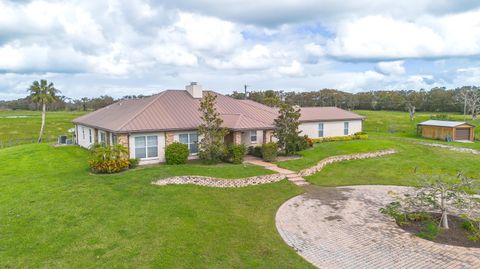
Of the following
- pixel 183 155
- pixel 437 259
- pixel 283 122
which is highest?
pixel 283 122

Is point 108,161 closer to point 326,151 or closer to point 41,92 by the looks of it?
point 326,151

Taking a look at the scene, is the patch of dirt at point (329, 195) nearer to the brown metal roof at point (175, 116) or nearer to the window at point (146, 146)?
the brown metal roof at point (175, 116)

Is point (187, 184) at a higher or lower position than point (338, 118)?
lower

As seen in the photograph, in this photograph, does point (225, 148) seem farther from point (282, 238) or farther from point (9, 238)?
point (9, 238)

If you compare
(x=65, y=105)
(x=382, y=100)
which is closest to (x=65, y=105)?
(x=65, y=105)

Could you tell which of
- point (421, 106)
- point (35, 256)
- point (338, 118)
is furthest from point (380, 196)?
point (421, 106)

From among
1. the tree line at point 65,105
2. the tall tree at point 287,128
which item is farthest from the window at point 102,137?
the tree line at point 65,105

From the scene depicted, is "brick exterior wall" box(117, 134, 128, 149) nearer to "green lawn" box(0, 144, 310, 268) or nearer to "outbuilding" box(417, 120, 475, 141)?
"green lawn" box(0, 144, 310, 268)
